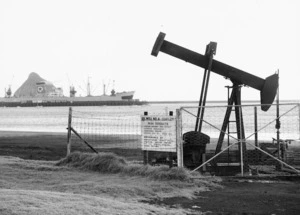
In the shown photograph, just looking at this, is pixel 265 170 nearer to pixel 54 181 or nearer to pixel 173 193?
pixel 173 193

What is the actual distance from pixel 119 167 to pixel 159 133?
1494 millimetres

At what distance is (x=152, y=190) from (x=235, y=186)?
83.8 inches

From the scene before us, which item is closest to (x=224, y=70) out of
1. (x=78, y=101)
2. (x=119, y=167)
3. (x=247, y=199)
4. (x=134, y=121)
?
(x=119, y=167)

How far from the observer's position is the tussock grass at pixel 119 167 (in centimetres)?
958

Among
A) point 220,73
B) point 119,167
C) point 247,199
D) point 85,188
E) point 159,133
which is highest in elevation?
point 220,73

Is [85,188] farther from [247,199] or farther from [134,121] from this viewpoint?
[134,121]

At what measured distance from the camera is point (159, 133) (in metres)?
10.4

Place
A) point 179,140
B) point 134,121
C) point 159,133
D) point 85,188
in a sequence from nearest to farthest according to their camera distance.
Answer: point 85,188 < point 179,140 < point 159,133 < point 134,121

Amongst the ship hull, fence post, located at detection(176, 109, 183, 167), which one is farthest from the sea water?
the ship hull

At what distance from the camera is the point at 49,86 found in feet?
620

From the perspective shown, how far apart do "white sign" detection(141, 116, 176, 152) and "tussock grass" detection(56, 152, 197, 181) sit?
1.88ft

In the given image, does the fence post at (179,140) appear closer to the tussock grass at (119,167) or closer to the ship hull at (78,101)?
the tussock grass at (119,167)

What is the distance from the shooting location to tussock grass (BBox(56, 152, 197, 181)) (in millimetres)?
9578

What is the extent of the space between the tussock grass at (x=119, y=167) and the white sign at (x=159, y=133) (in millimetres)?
572
